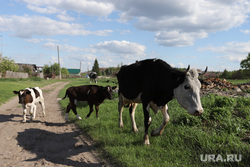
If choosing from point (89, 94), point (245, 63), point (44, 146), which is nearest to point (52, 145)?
point (44, 146)

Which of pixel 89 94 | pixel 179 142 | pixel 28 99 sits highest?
pixel 89 94

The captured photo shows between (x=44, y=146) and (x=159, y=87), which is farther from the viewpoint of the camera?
(x=44, y=146)

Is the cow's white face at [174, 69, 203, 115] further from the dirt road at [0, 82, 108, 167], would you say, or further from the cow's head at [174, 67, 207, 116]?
the dirt road at [0, 82, 108, 167]

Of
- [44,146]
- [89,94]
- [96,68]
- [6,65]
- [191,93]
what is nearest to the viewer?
[191,93]

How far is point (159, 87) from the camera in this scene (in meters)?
4.48

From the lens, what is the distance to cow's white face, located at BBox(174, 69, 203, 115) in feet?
11.8

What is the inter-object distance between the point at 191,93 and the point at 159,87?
94cm

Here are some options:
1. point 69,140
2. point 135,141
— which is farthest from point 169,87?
point 69,140

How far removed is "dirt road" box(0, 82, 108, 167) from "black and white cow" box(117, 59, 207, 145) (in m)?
1.67

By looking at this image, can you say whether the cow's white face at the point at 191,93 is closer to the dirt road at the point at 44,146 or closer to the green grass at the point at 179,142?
the green grass at the point at 179,142

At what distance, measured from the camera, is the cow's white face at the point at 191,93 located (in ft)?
11.8

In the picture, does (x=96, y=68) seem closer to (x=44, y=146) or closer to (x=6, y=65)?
(x=6, y=65)

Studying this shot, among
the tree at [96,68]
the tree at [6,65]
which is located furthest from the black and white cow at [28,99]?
the tree at [96,68]

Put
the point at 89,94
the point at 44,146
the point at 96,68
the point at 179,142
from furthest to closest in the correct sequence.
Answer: the point at 96,68
the point at 89,94
the point at 44,146
the point at 179,142
